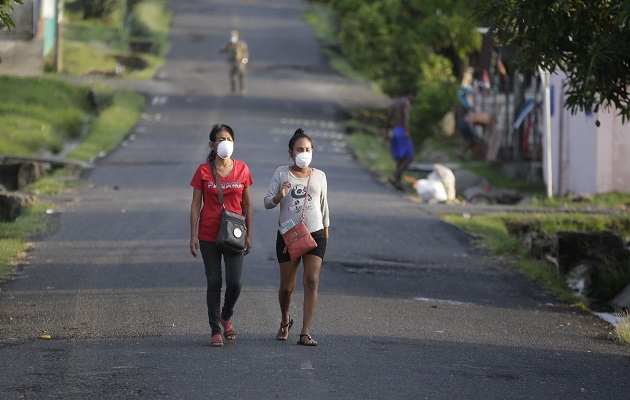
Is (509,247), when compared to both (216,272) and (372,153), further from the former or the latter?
(372,153)

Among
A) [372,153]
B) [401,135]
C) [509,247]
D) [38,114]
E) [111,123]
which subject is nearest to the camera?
[509,247]

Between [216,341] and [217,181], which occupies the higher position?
[217,181]

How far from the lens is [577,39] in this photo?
10984 millimetres

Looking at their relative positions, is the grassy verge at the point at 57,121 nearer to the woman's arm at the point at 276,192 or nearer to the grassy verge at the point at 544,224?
the grassy verge at the point at 544,224

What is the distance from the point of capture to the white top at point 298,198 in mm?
9281

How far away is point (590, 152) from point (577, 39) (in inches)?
441

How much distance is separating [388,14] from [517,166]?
417 inches

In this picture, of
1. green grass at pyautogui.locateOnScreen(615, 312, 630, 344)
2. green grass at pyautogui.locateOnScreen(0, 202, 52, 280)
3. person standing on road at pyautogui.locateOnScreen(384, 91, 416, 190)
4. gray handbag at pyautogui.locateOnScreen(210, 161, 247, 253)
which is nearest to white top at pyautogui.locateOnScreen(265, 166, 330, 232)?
gray handbag at pyautogui.locateOnScreen(210, 161, 247, 253)

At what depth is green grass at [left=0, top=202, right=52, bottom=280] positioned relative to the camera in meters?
13.4

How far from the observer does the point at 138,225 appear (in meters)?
16.6

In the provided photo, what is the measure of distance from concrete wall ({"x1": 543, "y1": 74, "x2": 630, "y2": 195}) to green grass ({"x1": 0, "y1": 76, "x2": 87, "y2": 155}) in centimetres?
1165

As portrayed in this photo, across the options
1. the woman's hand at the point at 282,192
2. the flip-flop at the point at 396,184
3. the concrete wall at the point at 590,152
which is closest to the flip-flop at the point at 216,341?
the woman's hand at the point at 282,192

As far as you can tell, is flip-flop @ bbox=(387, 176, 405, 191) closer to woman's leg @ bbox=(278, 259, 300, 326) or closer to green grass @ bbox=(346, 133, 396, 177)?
green grass @ bbox=(346, 133, 396, 177)

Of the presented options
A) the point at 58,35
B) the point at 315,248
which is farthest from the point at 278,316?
the point at 58,35
